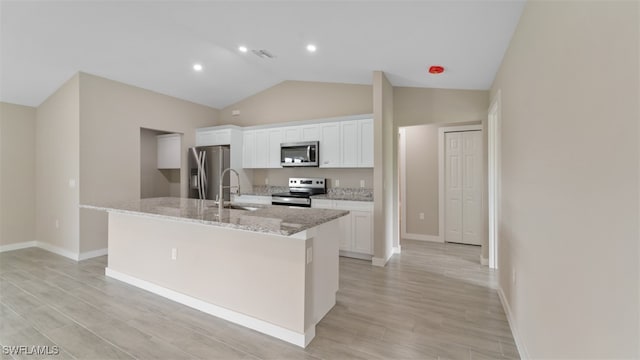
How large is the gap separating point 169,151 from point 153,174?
31.4 inches

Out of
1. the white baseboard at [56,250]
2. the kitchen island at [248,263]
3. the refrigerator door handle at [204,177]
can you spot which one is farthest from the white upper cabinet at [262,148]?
the white baseboard at [56,250]

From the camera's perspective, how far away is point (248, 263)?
7.65 ft

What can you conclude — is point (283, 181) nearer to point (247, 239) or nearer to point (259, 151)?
point (259, 151)

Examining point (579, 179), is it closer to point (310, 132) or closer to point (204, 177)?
point (310, 132)

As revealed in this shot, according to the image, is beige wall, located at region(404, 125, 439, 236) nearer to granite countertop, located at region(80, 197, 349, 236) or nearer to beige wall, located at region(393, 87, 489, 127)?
beige wall, located at region(393, 87, 489, 127)

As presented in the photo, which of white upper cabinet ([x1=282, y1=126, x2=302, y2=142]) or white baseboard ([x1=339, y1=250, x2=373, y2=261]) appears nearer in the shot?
white baseboard ([x1=339, y1=250, x2=373, y2=261])

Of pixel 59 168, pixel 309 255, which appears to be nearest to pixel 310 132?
pixel 309 255

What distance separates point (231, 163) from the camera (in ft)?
17.4

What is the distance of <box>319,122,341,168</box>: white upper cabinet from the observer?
458 centimetres

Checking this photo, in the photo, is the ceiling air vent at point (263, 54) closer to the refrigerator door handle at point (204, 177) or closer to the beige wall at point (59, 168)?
the refrigerator door handle at point (204, 177)

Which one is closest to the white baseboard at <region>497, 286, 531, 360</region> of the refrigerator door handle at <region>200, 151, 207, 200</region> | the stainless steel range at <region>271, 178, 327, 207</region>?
the stainless steel range at <region>271, 178, 327, 207</region>

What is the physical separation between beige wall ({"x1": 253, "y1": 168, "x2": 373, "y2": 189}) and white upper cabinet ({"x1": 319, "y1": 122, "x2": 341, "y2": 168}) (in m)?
0.35

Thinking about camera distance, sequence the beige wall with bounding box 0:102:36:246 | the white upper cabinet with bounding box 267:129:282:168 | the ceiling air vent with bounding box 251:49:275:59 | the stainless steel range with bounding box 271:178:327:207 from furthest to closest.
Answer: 1. the white upper cabinet with bounding box 267:129:282:168
2. the stainless steel range with bounding box 271:178:327:207
3. the beige wall with bounding box 0:102:36:246
4. the ceiling air vent with bounding box 251:49:275:59

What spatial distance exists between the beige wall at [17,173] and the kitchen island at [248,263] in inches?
135
